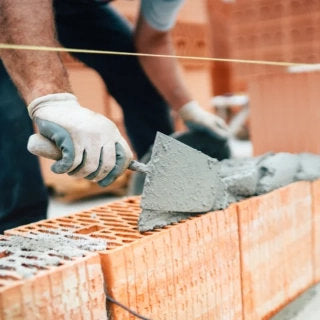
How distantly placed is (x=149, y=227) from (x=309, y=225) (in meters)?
0.73

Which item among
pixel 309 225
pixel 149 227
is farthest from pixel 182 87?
pixel 149 227

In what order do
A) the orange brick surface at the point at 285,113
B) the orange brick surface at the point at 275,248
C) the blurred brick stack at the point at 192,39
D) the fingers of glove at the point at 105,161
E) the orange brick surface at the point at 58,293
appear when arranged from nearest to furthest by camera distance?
the orange brick surface at the point at 58,293 < the fingers of glove at the point at 105,161 < the orange brick surface at the point at 275,248 < the orange brick surface at the point at 285,113 < the blurred brick stack at the point at 192,39

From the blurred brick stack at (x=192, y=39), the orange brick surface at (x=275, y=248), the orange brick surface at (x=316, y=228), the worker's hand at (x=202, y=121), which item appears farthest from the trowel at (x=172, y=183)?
the blurred brick stack at (x=192, y=39)

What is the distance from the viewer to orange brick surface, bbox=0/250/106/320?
75 cm

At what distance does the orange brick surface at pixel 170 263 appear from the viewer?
921 millimetres

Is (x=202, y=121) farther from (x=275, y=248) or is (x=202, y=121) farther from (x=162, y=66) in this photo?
(x=275, y=248)

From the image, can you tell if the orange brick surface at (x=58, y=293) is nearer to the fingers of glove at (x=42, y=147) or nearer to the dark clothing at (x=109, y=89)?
the fingers of glove at (x=42, y=147)

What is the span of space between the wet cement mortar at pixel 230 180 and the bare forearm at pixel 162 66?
54cm

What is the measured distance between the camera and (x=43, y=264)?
0.84 m

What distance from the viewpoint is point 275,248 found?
4.43 feet

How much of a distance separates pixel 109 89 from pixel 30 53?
3.50ft

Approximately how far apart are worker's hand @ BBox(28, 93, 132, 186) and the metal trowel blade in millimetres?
80

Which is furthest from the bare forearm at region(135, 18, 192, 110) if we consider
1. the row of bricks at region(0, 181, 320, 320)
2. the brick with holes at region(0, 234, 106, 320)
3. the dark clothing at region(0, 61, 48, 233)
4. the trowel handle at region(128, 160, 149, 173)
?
the brick with holes at region(0, 234, 106, 320)

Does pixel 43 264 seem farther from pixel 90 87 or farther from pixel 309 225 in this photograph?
pixel 90 87
